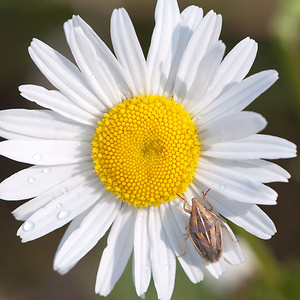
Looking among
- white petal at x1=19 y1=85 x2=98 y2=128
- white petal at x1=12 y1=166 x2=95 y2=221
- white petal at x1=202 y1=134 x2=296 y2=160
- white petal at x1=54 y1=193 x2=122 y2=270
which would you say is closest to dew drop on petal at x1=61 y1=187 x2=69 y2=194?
white petal at x1=12 y1=166 x2=95 y2=221

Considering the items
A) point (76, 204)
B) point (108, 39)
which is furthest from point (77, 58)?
point (108, 39)

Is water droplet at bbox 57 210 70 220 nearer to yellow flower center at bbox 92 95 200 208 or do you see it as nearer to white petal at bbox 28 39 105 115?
yellow flower center at bbox 92 95 200 208

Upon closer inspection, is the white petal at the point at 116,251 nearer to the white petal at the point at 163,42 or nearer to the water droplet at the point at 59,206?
the water droplet at the point at 59,206

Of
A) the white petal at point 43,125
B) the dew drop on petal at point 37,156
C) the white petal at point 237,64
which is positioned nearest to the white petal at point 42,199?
the dew drop on petal at point 37,156

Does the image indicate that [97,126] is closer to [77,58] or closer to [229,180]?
[77,58]

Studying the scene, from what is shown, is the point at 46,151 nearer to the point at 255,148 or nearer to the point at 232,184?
the point at 232,184

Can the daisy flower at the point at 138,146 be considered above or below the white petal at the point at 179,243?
above
